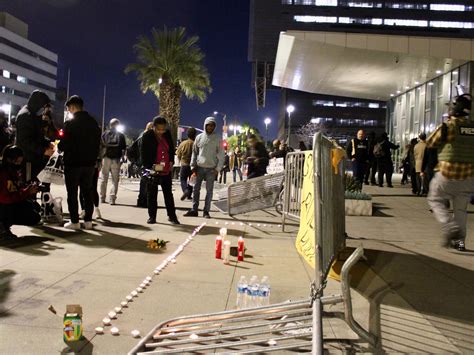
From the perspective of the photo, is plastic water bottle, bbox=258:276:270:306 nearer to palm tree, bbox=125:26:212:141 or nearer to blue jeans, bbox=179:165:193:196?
blue jeans, bbox=179:165:193:196

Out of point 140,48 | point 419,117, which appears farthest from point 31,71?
point 419,117

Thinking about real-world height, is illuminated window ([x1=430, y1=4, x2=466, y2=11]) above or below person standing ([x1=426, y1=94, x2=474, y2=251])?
above

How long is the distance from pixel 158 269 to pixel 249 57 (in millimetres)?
94592

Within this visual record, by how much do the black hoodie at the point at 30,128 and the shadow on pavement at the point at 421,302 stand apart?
16.3 feet

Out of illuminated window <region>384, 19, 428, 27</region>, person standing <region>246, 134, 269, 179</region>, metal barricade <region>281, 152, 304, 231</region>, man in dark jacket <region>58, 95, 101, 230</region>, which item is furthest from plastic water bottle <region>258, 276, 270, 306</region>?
illuminated window <region>384, 19, 428, 27</region>

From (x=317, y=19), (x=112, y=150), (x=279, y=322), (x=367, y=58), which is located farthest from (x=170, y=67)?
(x=317, y=19)

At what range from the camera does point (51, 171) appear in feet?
26.2

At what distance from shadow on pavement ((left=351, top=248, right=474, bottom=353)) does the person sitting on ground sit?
437 cm

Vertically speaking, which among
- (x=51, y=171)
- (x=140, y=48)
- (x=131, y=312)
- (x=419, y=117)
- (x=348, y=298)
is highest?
(x=140, y=48)

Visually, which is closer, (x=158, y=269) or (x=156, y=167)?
(x=158, y=269)

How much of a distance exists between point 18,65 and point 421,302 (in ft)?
398

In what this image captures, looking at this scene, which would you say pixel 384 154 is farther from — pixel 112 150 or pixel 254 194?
pixel 112 150

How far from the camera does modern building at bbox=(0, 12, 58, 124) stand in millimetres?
104875

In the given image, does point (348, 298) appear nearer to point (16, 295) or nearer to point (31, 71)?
point (16, 295)
